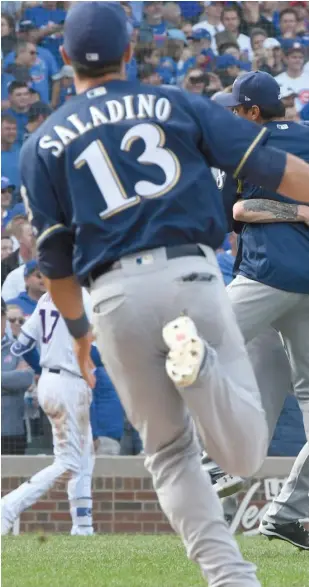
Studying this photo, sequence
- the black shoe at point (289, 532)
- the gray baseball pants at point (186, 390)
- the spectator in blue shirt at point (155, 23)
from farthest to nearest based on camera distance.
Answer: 1. the spectator in blue shirt at point (155, 23)
2. the black shoe at point (289, 532)
3. the gray baseball pants at point (186, 390)

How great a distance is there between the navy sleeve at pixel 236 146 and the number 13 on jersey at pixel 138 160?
0.16m

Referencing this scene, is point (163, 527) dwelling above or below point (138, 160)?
below

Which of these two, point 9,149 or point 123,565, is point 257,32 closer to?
point 9,149

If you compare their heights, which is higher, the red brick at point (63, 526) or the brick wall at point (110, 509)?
the brick wall at point (110, 509)

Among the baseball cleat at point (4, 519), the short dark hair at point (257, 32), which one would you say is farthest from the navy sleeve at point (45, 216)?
the short dark hair at point (257, 32)

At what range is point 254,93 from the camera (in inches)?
241

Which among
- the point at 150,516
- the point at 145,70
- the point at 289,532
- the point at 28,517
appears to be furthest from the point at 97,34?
the point at 145,70

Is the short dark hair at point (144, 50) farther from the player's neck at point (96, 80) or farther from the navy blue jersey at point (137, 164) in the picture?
the navy blue jersey at point (137, 164)

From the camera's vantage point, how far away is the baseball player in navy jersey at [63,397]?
32.3 feet

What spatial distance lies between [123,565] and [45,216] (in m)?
2.30

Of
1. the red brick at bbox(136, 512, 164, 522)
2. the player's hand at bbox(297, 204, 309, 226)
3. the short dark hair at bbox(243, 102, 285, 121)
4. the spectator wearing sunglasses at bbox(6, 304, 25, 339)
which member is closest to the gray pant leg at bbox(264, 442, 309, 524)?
the player's hand at bbox(297, 204, 309, 226)

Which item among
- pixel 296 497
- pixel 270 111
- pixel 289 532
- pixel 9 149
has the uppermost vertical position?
pixel 270 111

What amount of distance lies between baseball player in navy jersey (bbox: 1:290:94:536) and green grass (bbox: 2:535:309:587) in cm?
242

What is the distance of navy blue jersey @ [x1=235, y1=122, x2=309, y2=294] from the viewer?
5883mm
